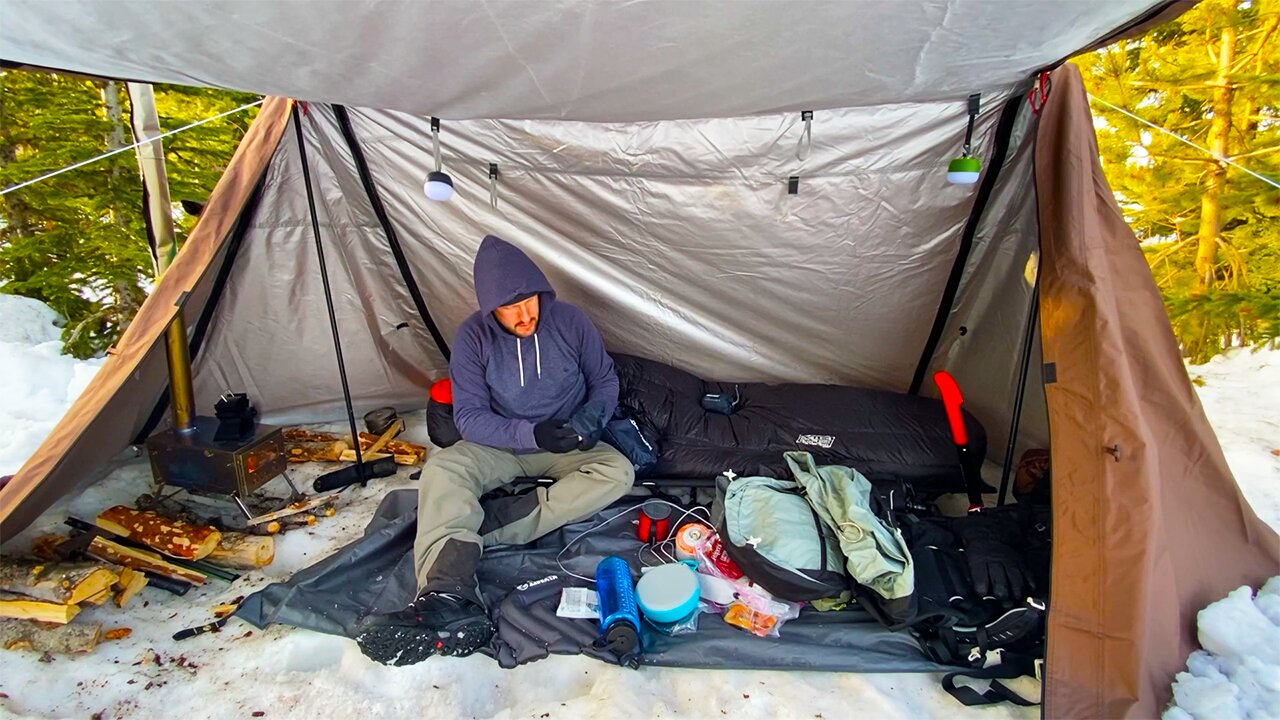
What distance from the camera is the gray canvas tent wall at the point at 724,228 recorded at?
144cm

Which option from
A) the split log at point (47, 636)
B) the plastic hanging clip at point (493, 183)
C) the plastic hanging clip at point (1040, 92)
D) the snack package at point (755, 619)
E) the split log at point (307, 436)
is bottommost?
the snack package at point (755, 619)

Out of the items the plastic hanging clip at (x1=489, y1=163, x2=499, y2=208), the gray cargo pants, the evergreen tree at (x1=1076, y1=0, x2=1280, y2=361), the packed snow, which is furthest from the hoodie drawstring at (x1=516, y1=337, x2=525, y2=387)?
the evergreen tree at (x1=1076, y1=0, x2=1280, y2=361)

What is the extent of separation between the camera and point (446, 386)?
124 inches

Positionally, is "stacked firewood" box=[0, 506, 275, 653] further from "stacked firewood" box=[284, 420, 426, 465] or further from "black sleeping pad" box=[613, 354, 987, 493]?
"black sleeping pad" box=[613, 354, 987, 493]

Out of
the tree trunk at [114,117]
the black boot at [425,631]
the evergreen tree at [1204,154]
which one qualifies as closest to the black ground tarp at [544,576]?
the black boot at [425,631]

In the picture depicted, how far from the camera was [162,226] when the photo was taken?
2688 mm

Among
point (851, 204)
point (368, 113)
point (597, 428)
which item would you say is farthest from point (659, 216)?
point (368, 113)

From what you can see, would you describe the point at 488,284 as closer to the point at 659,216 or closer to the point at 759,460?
the point at 659,216

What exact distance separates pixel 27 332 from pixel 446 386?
379 centimetres

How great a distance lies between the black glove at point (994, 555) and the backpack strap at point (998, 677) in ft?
0.62

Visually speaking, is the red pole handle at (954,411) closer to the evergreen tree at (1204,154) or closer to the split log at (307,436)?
the evergreen tree at (1204,154)

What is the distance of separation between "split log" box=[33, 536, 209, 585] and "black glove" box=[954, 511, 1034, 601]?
2657 mm

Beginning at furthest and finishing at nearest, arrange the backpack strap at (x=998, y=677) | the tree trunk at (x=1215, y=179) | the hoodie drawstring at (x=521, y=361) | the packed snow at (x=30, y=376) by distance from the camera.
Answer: the tree trunk at (x=1215, y=179) → the packed snow at (x=30, y=376) → the hoodie drawstring at (x=521, y=361) → the backpack strap at (x=998, y=677)

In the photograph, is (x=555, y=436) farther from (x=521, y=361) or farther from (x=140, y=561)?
(x=140, y=561)
